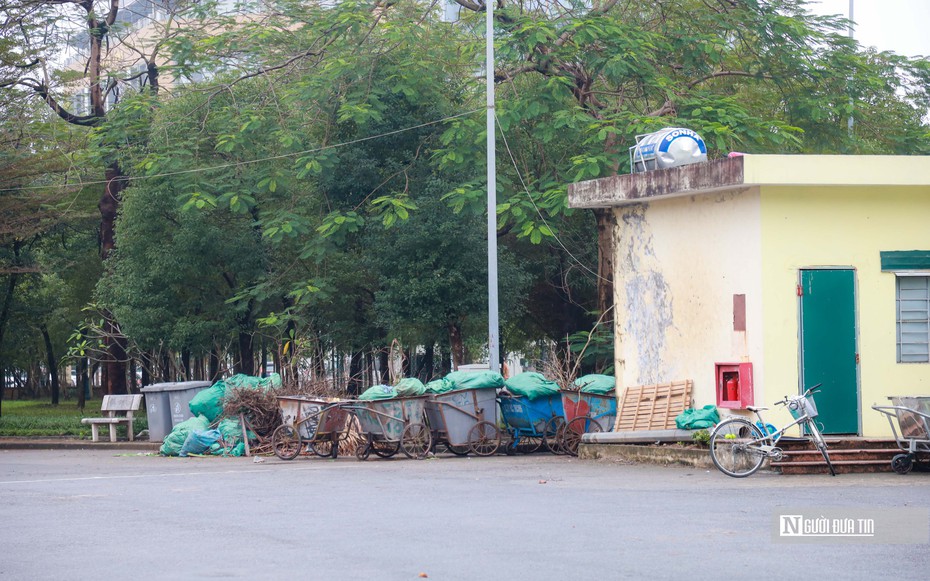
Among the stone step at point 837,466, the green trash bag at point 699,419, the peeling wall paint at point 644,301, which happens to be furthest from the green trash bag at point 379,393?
the stone step at point 837,466

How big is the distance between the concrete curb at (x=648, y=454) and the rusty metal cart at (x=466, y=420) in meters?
1.63

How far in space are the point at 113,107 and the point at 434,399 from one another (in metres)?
16.5

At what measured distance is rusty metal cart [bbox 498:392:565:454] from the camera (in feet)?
64.2

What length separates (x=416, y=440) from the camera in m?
19.0

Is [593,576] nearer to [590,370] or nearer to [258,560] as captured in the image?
[258,560]

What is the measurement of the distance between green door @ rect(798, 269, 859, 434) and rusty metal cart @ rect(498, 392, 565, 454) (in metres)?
4.60

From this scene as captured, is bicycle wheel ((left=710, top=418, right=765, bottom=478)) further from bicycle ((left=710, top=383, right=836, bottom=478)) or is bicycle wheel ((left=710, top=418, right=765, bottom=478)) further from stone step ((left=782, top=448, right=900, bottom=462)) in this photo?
stone step ((left=782, top=448, right=900, bottom=462))

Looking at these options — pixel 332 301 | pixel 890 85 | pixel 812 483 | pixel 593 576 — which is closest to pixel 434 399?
pixel 812 483

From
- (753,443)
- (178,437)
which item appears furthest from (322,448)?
(753,443)

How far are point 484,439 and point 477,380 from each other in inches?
40.2

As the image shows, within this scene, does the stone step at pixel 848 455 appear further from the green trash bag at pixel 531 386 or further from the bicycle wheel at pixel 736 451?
the green trash bag at pixel 531 386

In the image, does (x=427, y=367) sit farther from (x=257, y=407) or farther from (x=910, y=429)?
(x=910, y=429)

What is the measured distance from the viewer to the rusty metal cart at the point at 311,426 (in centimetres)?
1914

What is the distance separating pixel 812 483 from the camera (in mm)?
13898
